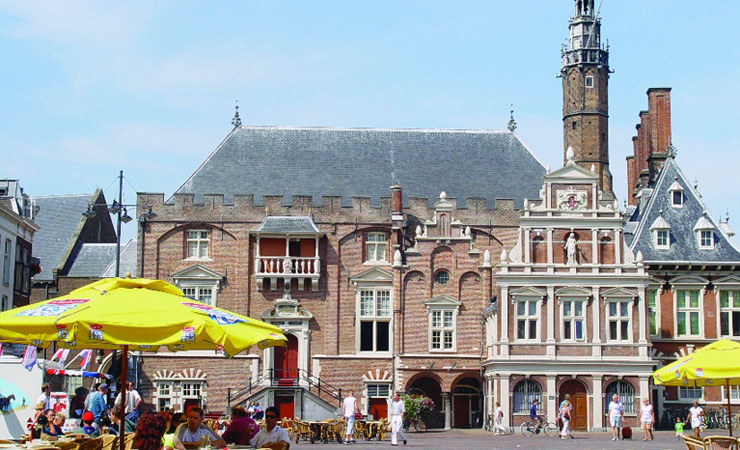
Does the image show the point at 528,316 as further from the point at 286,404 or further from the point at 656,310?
the point at 286,404

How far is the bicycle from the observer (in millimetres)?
41031

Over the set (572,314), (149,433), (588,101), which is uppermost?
(588,101)

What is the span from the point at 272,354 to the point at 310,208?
6838 mm

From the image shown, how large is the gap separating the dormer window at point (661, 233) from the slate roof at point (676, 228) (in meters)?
0.18

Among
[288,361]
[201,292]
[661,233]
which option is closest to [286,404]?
[288,361]

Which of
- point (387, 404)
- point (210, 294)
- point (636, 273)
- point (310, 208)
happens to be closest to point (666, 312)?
point (636, 273)

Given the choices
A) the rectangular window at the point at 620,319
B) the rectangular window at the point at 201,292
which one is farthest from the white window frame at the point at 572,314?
the rectangular window at the point at 201,292

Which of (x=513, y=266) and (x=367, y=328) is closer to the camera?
(x=513, y=266)

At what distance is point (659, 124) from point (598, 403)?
15.3 metres

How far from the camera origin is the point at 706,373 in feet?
63.9

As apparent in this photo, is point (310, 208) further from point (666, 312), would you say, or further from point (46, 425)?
point (46, 425)

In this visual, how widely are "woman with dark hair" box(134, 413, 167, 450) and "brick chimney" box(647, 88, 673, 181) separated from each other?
40.9 m

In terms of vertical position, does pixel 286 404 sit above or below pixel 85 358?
below

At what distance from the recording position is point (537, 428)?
4212cm
